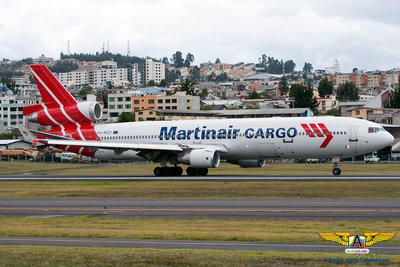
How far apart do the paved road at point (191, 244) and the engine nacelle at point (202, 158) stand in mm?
29039

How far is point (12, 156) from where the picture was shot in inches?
4345

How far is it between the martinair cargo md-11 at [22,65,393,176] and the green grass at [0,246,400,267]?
31.7m

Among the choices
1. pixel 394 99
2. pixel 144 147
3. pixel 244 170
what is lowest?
pixel 244 170

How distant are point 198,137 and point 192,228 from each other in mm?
30610

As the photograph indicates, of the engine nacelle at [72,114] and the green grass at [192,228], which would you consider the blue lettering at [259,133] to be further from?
the green grass at [192,228]

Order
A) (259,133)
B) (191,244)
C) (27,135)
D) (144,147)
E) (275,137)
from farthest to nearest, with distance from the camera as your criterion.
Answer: (27,135), (144,147), (259,133), (275,137), (191,244)

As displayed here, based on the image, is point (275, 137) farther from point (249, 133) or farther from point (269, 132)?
point (249, 133)

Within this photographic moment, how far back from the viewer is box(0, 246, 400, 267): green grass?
56.0 ft

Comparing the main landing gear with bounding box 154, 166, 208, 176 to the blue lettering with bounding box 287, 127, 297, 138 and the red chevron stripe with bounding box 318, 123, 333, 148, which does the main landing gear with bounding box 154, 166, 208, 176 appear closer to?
the blue lettering with bounding box 287, 127, 297, 138

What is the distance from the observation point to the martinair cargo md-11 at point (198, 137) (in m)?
49.6

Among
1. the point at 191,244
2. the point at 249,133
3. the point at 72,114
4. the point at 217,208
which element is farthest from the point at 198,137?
the point at 191,244

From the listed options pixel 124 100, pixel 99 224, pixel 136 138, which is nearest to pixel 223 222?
pixel 99 224

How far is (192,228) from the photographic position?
23.5 meters

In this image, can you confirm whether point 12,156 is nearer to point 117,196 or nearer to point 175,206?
point 117,196
